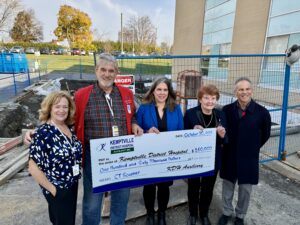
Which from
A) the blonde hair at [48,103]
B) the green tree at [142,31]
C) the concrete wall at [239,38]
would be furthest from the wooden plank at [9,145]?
the green tree at [142,31]

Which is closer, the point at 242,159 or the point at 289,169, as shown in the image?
the point at 242,159

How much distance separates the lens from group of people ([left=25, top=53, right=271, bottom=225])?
1.89 m

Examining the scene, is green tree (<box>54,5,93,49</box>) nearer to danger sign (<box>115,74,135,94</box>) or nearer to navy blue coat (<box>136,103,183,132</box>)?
danger sign (<box>115,74,135,94</box>)

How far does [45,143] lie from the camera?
1.80 meters

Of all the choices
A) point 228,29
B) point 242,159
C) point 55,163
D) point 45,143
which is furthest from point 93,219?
point 228,29

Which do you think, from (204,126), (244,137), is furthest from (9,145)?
(244,137)

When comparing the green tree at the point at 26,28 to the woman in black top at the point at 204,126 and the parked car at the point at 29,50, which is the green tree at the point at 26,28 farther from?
the woman in black top at the point at 204,126

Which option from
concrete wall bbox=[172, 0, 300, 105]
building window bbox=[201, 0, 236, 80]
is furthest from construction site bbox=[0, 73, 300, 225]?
building window bbox=[201, 0, 236, 80]

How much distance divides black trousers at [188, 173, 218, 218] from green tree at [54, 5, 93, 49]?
5370 centimetres

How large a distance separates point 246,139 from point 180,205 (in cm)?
145

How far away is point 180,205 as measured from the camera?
318 centimetres

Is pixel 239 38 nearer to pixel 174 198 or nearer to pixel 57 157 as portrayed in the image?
pixel 174 198

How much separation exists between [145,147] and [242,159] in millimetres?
1196

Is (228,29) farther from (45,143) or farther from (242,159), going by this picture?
(45,143)
